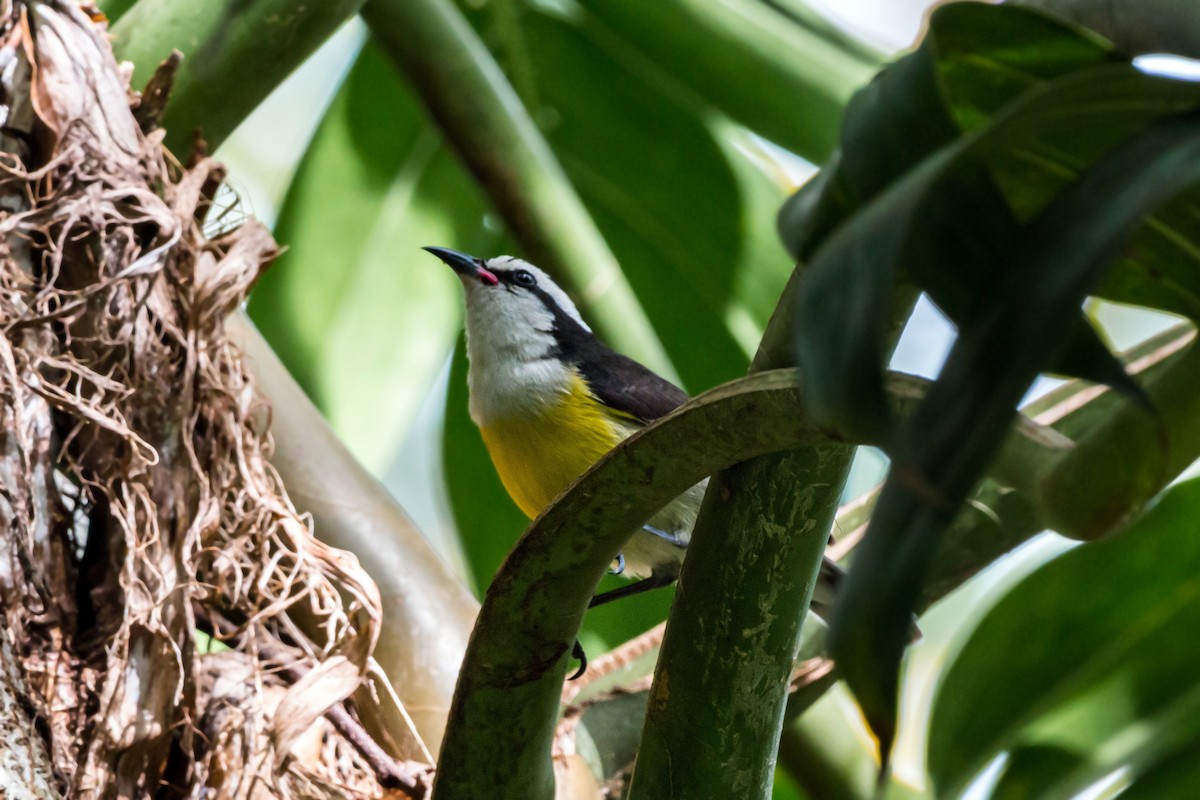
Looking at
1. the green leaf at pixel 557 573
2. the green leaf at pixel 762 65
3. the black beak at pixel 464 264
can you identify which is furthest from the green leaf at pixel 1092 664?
the black beak at pixel 464 264

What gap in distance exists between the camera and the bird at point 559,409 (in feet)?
8.08

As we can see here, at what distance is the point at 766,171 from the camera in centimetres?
301

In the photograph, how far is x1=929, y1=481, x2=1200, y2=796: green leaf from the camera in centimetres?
200

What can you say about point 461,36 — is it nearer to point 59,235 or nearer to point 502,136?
point 502,136

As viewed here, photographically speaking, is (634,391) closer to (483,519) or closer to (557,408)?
(557,408)

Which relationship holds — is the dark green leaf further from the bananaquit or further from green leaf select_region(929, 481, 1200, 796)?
green leaf select_region(929, 481, 1200, 796)

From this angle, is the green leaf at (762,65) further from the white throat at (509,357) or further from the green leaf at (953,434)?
the green leaf at (953,434)

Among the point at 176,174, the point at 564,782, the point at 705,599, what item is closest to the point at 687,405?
the point at 705,599

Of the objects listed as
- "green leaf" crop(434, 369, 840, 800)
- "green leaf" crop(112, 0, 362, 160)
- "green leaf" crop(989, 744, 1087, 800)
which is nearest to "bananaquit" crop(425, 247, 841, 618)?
"green leaf" crop(989, 744, 1087, 800)

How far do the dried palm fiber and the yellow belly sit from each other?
0.64m

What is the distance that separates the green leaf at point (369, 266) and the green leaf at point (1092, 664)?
135cm

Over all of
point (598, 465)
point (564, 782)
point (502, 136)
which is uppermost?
point (502, 136)

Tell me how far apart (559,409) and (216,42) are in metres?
1.03

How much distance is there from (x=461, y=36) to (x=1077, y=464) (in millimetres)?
1891
